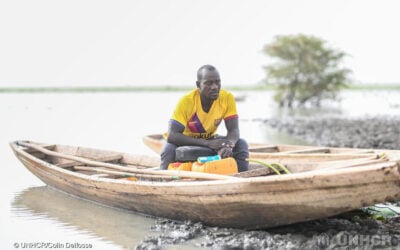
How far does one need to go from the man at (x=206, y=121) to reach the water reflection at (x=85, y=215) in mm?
837

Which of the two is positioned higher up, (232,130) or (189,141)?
(232,130)

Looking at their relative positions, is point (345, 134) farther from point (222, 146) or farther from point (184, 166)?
point (184, 166)

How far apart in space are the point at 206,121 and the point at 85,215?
2.07 m

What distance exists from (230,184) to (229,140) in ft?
3.79

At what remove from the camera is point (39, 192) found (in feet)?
29.0

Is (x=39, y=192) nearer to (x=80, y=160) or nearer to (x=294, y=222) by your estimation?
(x=80, y=160)

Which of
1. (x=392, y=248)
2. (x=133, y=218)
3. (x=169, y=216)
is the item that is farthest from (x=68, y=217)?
(x=392, y=248)

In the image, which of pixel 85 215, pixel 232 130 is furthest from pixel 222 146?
pixel 85 215

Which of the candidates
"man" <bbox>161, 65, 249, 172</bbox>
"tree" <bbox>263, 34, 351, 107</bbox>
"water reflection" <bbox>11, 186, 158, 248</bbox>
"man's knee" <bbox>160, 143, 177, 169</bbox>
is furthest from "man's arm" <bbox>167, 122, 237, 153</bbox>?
"tree" <bbox>263, 34, 351, 107</bbox>

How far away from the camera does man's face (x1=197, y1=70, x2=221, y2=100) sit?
6.13 m

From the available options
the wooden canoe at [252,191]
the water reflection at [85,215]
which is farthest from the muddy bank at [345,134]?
the water reflection at [85,215]

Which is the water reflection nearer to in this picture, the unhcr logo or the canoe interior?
the canoe interior

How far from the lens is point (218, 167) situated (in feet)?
20.2

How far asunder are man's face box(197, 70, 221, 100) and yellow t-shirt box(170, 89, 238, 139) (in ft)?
0.80
